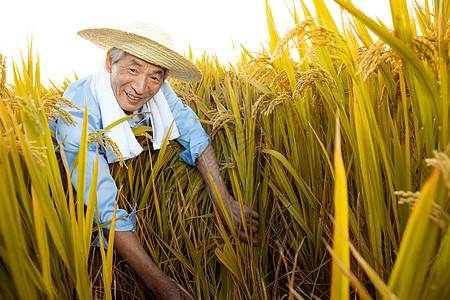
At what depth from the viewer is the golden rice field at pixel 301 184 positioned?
0.71m

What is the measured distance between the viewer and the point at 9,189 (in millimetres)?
838

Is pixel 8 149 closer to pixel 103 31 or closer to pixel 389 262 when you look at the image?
pixel 389 262

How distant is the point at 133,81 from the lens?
2.21m

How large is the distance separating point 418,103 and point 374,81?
0.51m

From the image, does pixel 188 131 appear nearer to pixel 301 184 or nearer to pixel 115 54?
pixel 115 54

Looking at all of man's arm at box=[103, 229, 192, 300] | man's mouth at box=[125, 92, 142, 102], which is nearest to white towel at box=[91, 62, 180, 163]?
man's mouth at box=[125, 92, 142, 102]

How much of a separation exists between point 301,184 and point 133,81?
4.33ft

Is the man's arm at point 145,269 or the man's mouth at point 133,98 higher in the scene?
the man's mouth at point 133,98

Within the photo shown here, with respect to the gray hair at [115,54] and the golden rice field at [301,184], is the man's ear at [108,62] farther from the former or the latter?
the golden rice field at [301,184]

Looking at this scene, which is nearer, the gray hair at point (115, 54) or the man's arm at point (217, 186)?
the man's arm at point (217, 186)

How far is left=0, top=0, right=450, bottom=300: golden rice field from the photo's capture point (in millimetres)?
713

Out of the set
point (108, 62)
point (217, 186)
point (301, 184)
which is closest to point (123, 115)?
point (108, 62)

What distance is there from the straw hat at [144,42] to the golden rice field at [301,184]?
42 centimetres

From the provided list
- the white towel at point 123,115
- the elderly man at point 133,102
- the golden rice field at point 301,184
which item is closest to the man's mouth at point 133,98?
the elderly man at point 133,102
